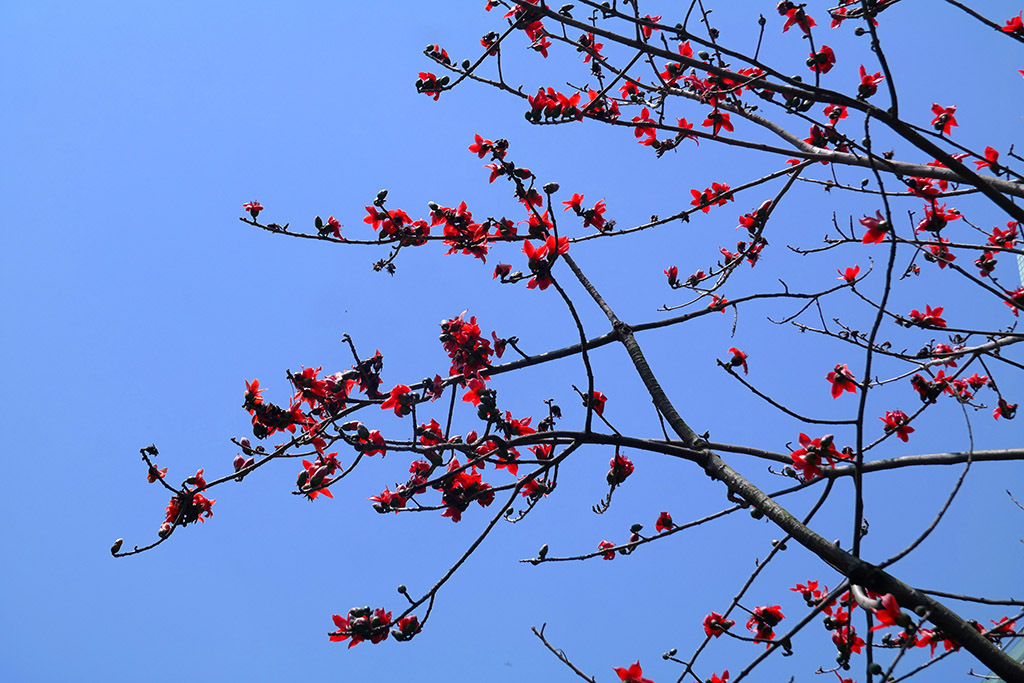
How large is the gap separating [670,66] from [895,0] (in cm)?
105

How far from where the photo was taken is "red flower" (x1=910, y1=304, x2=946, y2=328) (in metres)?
2.84

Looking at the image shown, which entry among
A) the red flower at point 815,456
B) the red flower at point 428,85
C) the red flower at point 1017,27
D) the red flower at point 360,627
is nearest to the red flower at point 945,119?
the red flower at point 1017,27

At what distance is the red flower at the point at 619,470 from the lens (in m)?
2.73

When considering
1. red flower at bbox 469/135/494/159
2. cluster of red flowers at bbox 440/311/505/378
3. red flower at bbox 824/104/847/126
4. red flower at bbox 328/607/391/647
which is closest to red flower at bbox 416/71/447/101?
red flower at bbox 469/135/494/159

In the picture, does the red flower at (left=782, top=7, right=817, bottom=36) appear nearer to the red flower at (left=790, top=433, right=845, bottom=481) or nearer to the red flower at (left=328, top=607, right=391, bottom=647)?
the red flower at (left=790, top=433, right=845, bottom=481)

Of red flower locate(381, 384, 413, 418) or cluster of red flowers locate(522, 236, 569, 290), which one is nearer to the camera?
red flower locate(381, 384, 413, 418)

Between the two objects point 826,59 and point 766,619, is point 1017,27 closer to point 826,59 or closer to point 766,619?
point 826,59

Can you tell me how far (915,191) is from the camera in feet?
10.1

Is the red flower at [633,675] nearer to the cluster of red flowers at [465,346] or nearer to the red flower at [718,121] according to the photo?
the cluster of red flowers at [465,346]

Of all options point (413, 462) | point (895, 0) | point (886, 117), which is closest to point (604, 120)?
point (886, 117)

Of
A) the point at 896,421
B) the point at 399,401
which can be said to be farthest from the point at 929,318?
the point at 399,401

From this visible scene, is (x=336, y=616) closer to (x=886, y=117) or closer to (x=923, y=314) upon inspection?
(x=886, y=117)

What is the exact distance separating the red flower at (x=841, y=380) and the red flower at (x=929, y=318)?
591 millimetres

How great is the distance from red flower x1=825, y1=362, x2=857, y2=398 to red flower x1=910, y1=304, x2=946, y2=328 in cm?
A: 59
